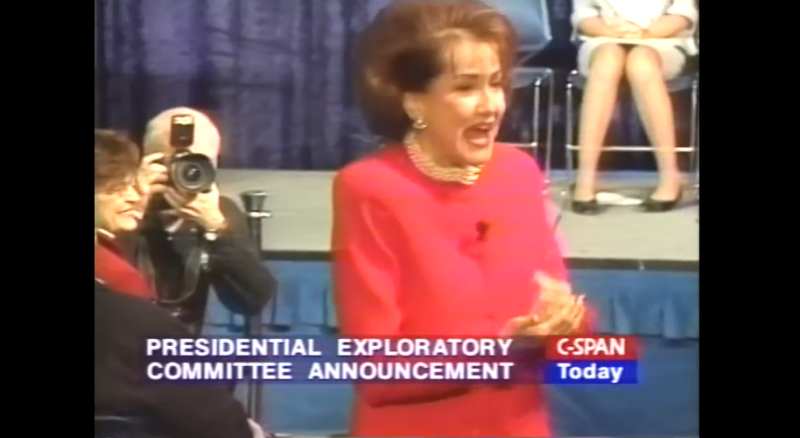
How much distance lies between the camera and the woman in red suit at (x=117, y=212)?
149 inches

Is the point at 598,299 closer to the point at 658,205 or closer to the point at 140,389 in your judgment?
the point at 658,205

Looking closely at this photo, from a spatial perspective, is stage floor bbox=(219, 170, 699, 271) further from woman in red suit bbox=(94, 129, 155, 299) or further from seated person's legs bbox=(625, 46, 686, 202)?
woman in red suit bbox=(94, 129, 155, 299)

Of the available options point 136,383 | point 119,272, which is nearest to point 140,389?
point 136,383

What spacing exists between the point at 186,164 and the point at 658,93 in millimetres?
1396

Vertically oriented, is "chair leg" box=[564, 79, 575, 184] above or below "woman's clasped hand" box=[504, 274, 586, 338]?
above

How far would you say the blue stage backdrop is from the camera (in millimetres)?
3785

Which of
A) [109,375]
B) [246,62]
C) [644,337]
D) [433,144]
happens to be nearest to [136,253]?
[109,375]

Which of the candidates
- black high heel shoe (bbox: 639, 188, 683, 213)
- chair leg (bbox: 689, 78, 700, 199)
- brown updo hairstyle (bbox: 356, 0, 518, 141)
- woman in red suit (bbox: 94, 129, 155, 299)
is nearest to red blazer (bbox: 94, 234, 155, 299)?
woman in red suit (bbox: 94, 129, 155, 299)

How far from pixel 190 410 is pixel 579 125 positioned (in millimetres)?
1410

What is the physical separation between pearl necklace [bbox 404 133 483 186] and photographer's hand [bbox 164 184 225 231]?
58cm

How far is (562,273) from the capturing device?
3.85m

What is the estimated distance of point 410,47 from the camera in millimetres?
3785

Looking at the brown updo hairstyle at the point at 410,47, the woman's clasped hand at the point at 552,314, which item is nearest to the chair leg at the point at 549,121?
the brown updo hairstyle at the point at 410,47
